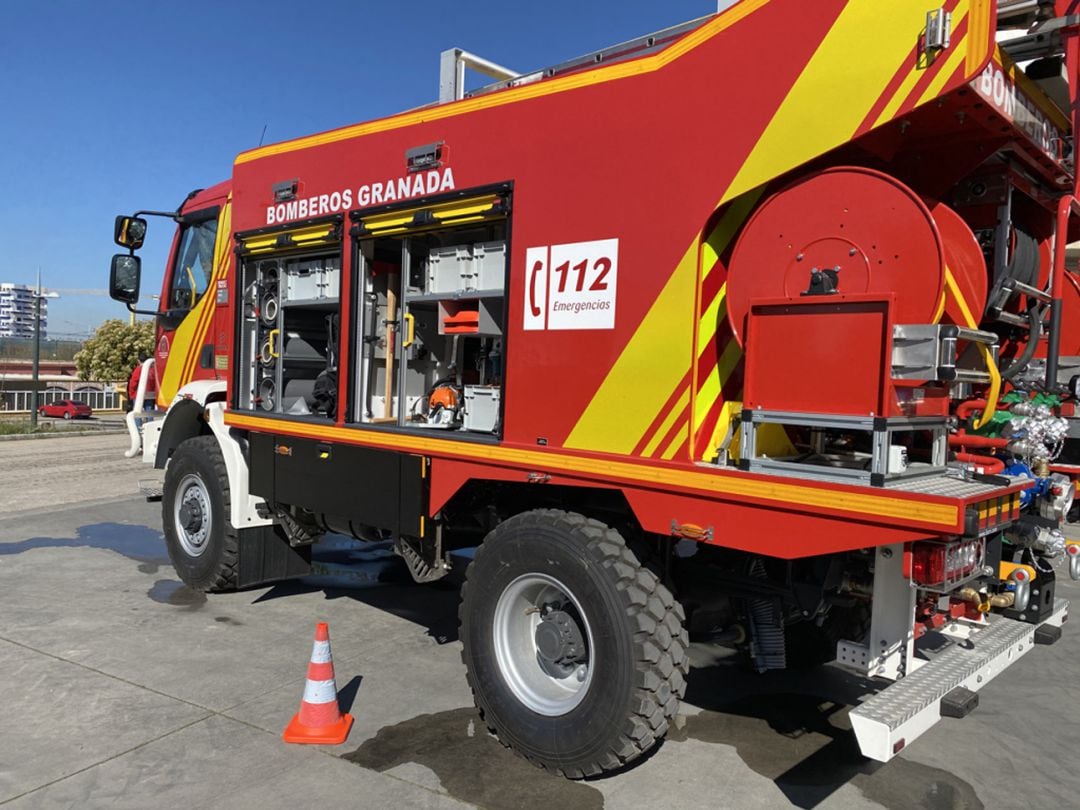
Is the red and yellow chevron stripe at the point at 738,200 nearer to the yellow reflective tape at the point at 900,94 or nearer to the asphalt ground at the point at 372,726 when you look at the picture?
the yellow reflective tape at the point at 900,94

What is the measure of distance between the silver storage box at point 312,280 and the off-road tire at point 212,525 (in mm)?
1445

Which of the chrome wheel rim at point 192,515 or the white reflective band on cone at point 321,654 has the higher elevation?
the chrome wheel rim at point 192,515

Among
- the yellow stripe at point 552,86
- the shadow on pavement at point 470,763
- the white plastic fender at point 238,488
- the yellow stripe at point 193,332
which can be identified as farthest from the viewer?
the yellow stripe at point 193,332

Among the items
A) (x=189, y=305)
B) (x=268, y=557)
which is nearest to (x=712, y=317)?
(x=268, y=557)

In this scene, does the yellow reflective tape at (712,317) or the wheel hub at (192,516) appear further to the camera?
the wheel hub at (192,516)

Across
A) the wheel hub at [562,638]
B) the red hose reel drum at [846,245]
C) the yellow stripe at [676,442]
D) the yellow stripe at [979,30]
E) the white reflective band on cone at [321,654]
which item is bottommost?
the white reflective band on cone at [321,654]

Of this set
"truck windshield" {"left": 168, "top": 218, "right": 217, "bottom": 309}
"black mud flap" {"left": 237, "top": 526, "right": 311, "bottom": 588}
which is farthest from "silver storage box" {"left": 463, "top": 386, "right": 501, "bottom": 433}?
"truck windshield" {"left": 168, "top": 218, "right": 217, "bottom": 309}

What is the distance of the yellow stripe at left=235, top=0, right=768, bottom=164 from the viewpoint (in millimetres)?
3359

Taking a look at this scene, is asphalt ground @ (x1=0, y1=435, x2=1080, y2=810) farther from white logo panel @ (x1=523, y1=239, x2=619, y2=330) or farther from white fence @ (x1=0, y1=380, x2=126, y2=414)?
white fence @ (x1=0, y1=380, x2=126, y2=414)

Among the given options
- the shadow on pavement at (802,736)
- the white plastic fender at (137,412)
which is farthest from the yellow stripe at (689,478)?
the white plastic fender at (137,412)

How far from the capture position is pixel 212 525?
6.18m

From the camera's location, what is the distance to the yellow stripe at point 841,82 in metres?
2.92

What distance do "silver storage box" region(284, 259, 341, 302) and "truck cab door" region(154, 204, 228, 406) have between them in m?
1.17

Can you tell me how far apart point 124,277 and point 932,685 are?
23.5 ft
